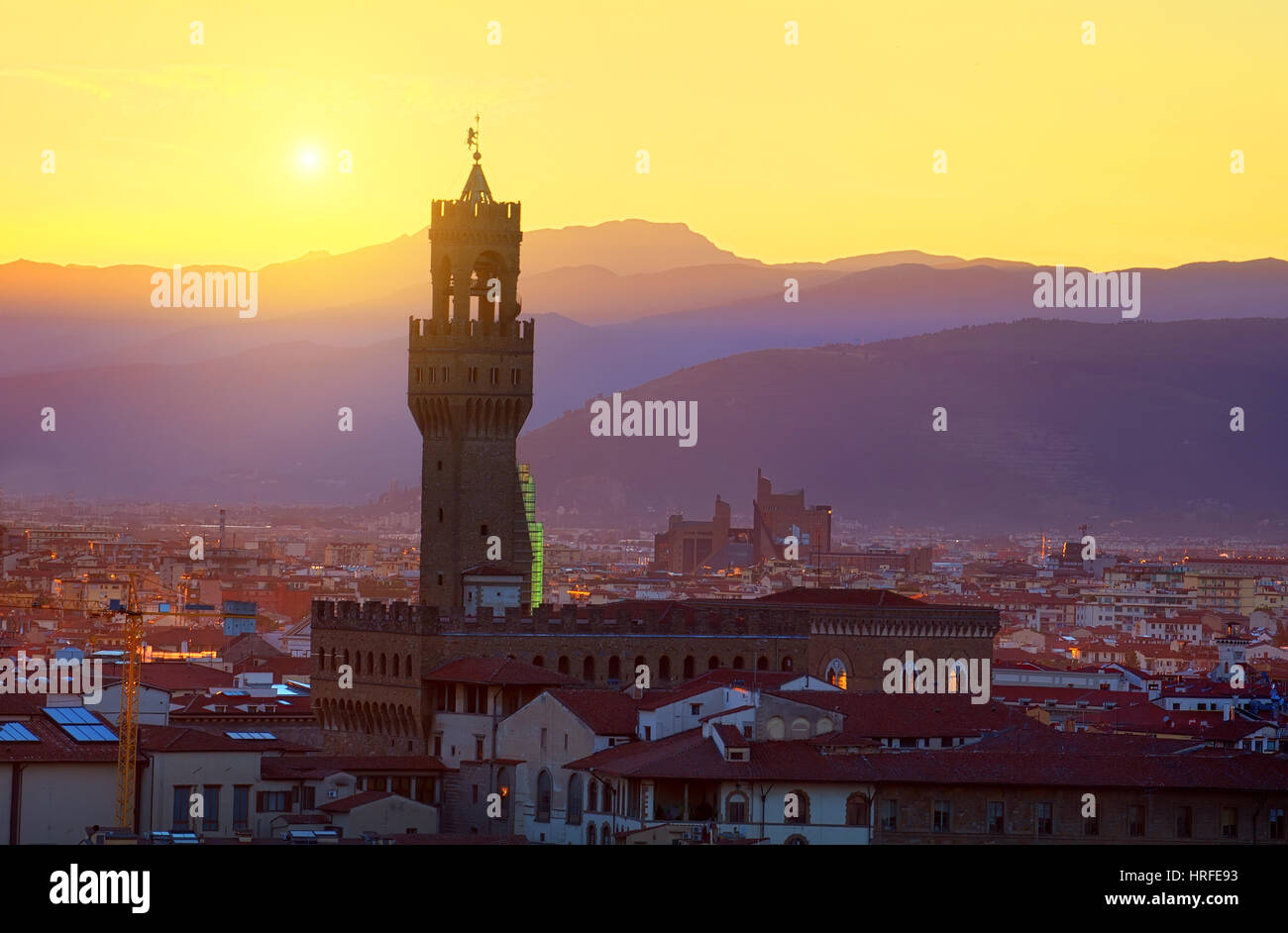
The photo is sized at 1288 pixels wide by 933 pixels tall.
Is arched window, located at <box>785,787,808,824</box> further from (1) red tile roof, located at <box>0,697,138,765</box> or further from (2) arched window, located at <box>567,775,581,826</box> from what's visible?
(1) red tile roof, located at <box>0,697,138,765</box>

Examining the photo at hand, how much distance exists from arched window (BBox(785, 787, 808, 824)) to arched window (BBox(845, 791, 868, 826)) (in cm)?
88

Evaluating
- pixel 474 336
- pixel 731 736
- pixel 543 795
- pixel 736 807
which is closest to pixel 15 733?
pixel 543 795

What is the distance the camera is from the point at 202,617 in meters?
182

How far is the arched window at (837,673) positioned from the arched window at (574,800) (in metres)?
19.7

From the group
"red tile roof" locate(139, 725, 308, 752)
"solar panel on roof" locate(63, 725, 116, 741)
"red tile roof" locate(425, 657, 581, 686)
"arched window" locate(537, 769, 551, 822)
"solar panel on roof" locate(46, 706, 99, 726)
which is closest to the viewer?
"red tile roof" locate(139, 725, 308, 752)

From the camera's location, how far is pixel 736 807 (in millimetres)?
65312

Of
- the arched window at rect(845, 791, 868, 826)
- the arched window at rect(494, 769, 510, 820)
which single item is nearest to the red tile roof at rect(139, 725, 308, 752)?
the arched window at rect(494, 769, 510, 820)

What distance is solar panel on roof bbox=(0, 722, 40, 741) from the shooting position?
224ft

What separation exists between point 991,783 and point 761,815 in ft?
16.3

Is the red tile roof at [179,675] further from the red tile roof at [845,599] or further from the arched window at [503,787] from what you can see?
the arched window at [503,787]

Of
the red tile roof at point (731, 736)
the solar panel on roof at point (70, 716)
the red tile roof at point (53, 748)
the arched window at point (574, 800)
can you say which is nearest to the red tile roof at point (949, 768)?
the red tile roof at point (731, 736)

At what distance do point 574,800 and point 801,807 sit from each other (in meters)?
6.77
